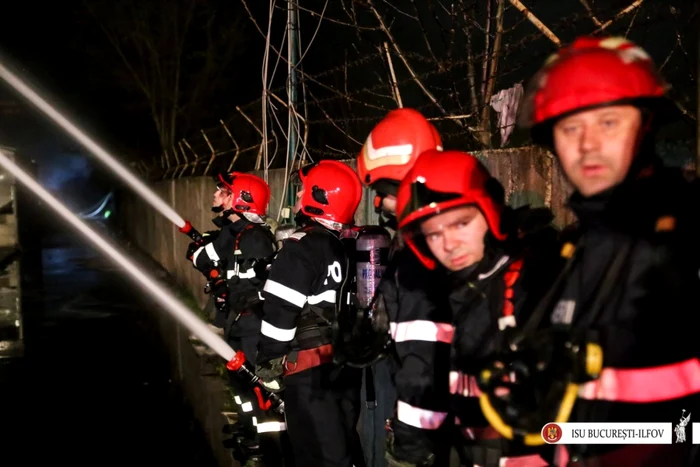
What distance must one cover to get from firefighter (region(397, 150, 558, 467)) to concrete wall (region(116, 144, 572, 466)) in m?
1.11

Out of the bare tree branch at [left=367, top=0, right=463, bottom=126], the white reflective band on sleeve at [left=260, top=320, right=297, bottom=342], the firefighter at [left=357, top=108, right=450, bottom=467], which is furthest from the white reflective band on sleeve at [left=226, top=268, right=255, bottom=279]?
the firefighter at [left=357, top=108, right=450, bottom=467]

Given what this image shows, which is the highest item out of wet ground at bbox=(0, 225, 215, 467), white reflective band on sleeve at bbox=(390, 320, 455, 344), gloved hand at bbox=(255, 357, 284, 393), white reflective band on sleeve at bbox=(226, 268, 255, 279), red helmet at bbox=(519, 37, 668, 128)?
red helmet at bbox=(519, 37, 668, 128)

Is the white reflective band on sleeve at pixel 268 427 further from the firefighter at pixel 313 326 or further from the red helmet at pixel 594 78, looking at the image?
the red helmet at pixel 594 78

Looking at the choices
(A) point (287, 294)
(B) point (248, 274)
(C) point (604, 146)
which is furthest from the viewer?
(B) point (248, 274)

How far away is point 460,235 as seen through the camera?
2.20 m

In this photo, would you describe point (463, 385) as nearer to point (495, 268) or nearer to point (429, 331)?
point (429, 331)

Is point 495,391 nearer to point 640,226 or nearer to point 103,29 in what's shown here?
point 640,226

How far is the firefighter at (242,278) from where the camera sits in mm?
4770

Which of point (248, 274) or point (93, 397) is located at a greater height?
point (248, 274)

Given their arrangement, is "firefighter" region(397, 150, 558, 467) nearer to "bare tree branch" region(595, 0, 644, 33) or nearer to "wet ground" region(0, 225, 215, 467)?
"bare tree branch" region(595, 0, 644, 33)

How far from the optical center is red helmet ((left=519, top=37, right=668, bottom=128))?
1.72 metres

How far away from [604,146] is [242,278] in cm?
379

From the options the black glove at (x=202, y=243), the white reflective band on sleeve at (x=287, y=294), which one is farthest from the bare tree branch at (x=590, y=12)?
the black glove at (x=202, y=243)

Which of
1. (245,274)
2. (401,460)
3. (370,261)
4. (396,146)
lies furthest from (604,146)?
(245,274)
